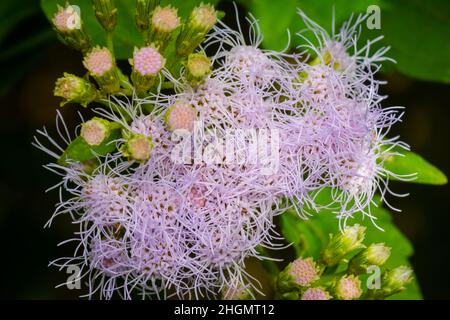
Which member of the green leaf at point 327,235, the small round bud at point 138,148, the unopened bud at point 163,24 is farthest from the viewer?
the green leaf at point 327,235

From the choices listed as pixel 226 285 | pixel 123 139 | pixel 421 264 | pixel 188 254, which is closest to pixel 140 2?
pixel 123 139

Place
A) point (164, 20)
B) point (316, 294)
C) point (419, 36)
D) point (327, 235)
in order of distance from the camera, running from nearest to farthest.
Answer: point (164, 20)
point (316, 294)
point (327, 235)
point (419, 36)

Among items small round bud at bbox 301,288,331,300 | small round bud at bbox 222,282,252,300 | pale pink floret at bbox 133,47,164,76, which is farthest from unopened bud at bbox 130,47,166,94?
small round bud at bbox 301,288,331,300

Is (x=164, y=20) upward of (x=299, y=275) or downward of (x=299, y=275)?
upward

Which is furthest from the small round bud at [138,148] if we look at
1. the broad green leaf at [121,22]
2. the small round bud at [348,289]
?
the small round bud at [348,289]

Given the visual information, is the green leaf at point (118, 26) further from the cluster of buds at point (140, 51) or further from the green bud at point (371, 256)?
the green bud at point (371, 256)

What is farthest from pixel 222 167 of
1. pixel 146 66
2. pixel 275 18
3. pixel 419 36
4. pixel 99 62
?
pixel 419 36

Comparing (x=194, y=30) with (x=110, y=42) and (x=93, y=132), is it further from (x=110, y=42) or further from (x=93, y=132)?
(x=93, y=132)
